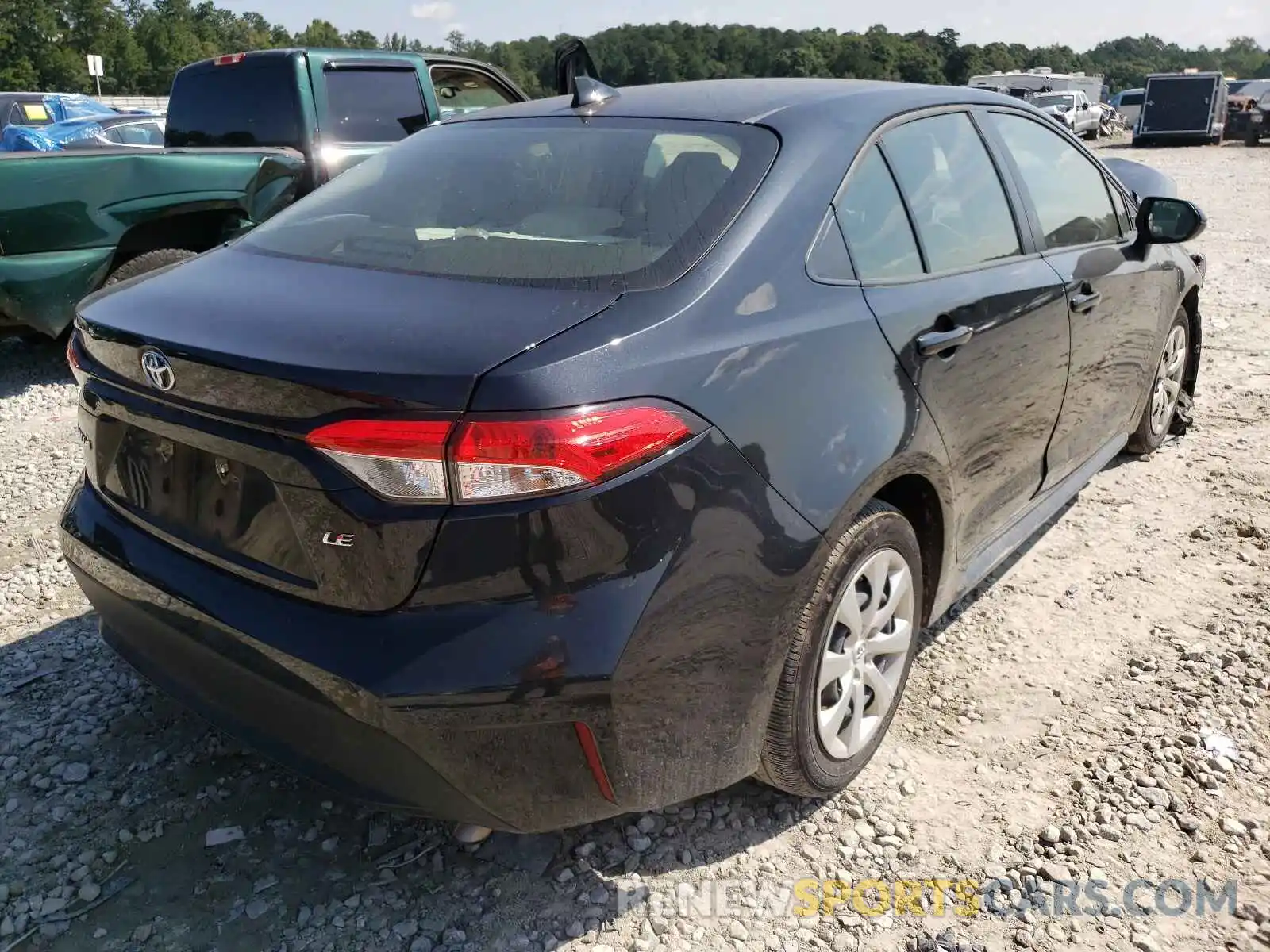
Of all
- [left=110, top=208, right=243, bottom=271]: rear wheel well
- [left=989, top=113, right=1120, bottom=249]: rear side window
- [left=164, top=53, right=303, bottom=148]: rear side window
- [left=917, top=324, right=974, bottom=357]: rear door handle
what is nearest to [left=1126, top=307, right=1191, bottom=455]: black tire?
[left=989, top=113, right=1120, bottom=249]: rear side window

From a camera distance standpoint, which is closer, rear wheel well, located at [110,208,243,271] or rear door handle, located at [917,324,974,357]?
rear door handle, located at [917,324,974,357]

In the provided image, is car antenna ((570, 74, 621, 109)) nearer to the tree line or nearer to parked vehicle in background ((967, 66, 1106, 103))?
parked vehicle in background ((967, 66, 1106, 103))

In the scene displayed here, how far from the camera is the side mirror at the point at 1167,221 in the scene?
3.86m

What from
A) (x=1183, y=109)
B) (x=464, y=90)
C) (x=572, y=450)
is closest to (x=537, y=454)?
(x=572, y=450)

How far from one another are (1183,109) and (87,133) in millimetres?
31382

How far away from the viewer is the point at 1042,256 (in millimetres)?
3219

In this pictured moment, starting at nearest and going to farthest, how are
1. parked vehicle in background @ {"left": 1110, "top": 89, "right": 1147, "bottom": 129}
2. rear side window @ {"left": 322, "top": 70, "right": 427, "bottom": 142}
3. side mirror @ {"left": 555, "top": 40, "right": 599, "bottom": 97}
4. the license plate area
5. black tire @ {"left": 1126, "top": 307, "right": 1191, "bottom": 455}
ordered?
1. the license plate area
2. side mirror @ {"left": 555, "top": 40, "right": 599, "bottom": 97}
3. black tire @ {"left": 1126, "top": 307, "right": 1191, "bottom": 455}
4. rear side window @ {"left": 322, "top": 70, "right": 427, "bottom": 142}
5. parked vehicle in background @ {"left": 1110, "top": 89, "right": 1147, "bottom": 129}

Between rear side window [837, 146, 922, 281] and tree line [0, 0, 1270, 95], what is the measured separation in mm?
59511

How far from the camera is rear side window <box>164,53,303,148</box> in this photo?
269 inches

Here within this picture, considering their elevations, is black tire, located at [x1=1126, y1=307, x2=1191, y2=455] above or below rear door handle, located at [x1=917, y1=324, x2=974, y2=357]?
below

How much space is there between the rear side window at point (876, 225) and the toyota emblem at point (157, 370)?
4.98 ft

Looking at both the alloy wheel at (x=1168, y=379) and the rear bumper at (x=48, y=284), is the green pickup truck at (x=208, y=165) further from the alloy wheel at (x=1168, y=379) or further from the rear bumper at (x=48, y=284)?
the alloy wheel at (x=1168, y=379)

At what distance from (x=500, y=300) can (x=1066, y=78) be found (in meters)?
45.3

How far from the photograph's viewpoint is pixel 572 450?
5.80 feet
